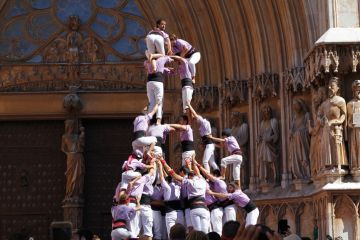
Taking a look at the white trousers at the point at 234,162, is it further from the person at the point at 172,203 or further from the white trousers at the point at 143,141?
the white trousers at the point at 143,141

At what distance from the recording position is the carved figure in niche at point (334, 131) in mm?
12820

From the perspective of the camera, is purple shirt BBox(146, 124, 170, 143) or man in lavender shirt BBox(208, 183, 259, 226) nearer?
purple shirt BBox(146, 124, 170, 143)

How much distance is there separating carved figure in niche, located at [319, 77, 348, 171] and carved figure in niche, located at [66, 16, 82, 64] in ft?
22.3

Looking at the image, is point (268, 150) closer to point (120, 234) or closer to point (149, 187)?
point (149, 187)

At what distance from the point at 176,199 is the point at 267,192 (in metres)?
3.95

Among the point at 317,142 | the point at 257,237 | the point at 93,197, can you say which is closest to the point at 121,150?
the point at 93,197

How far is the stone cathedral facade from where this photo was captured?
512 inches

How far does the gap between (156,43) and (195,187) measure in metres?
2.21

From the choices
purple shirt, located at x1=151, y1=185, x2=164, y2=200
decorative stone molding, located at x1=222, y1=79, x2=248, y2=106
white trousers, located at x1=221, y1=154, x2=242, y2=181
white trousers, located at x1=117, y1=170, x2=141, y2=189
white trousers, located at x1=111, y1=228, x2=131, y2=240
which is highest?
decorative stone molding, located at x1=222, y1=79, x2=248, y2=106

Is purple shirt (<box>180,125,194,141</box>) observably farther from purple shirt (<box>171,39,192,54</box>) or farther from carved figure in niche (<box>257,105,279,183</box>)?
carved figure in niche (<box>257,105,279,183</box>)

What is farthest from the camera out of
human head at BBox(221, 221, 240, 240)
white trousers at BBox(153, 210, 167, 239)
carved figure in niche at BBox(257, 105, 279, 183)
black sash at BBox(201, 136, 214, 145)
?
carved figure in niche at BBox(257, 105, 279, 183)

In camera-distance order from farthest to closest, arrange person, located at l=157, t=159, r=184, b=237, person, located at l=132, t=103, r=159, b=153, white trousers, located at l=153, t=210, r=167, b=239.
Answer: white trousers, located at l=153, t=210, r=167, b=239, person, located at l=157, t=159, r=184, b=237, person, located at l=132, t=103, r=159, b=153

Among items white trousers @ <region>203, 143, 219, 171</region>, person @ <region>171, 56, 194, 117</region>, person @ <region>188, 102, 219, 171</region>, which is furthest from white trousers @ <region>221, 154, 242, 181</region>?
person @ <region>171, 56, 194, 117</region>

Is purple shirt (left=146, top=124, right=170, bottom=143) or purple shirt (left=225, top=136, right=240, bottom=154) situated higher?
purple shirt (left=146, top=124, right=170, bottom=143)
